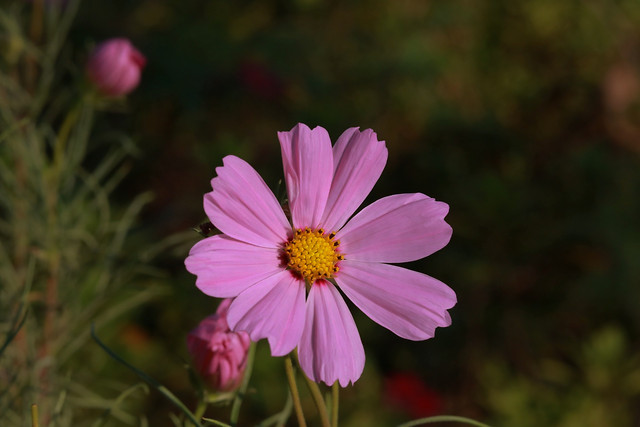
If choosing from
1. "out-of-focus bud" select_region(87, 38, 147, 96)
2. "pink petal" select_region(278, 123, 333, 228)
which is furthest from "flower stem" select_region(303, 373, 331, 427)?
"out-of-focus bud" select_region(87, 38, 147, 96)

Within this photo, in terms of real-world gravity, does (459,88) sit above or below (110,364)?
above

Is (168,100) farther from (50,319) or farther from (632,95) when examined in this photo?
(632,95)

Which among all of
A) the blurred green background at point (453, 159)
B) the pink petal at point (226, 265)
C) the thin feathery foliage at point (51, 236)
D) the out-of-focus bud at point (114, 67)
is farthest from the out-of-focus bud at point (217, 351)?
the blurred green background at point (453, 159)

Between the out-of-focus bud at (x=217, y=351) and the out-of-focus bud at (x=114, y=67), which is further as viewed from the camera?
the out-of-focus bud at (x=114, y=67)

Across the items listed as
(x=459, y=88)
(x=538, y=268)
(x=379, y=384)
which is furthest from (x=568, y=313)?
(x=459, y=88)

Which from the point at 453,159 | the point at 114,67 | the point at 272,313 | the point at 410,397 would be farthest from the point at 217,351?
the point at 453,159

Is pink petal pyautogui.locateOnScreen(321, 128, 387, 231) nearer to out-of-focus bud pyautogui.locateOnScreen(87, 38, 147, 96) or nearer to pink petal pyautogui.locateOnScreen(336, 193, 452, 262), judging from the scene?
pink petal pyautogui.locateOnScreen(336, 193, 452, 262)

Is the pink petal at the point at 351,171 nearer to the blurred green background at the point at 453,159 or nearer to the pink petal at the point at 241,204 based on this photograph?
the pink petal at the point at 241,204
